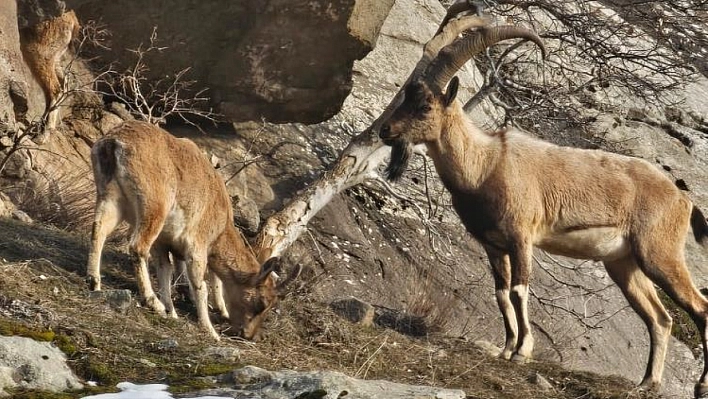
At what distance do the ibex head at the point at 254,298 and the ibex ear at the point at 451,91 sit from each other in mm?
2141

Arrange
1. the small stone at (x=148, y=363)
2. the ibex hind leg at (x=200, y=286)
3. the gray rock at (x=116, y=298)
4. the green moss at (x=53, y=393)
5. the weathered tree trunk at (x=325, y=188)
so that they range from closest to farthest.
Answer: the green moss at (x=53, y=393), the small stone at (x=148, y=363), the gray rock at (x=116, y=298), the ibex hind leg at (x=200, y=286), the weathered tree trunk at (x=325, y=188)

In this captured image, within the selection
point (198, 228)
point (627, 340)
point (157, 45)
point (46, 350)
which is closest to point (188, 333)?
point (198, 228)

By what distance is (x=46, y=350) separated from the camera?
6578 millimetres

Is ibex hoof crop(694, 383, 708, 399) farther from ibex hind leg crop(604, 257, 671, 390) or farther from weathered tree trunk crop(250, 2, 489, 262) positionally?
weathered tree trunk crop(250, 2, 489, 262)

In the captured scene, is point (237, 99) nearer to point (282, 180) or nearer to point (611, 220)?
point (282, 180)

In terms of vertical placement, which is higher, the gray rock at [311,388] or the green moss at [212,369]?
the gray rock at [311,388]

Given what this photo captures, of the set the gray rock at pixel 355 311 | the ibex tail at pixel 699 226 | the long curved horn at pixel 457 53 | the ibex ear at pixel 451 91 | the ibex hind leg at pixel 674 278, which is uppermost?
the long curved horn at pixel 457 53

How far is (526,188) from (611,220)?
2.74 feet

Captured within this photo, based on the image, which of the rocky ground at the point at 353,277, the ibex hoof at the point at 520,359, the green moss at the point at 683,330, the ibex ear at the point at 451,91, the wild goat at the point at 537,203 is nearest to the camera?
the rocky ground at the point at 353,277

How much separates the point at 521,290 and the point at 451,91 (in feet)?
6.39

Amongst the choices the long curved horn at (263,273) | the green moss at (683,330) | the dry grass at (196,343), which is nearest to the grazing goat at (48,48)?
the dry grass at (196,343)

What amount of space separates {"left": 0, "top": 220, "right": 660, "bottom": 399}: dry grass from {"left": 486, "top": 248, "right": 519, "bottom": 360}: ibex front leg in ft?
1.15

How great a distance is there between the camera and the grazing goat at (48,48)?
41.4 feet

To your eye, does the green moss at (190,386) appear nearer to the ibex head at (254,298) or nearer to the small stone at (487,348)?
the ibex head at (254,298)
